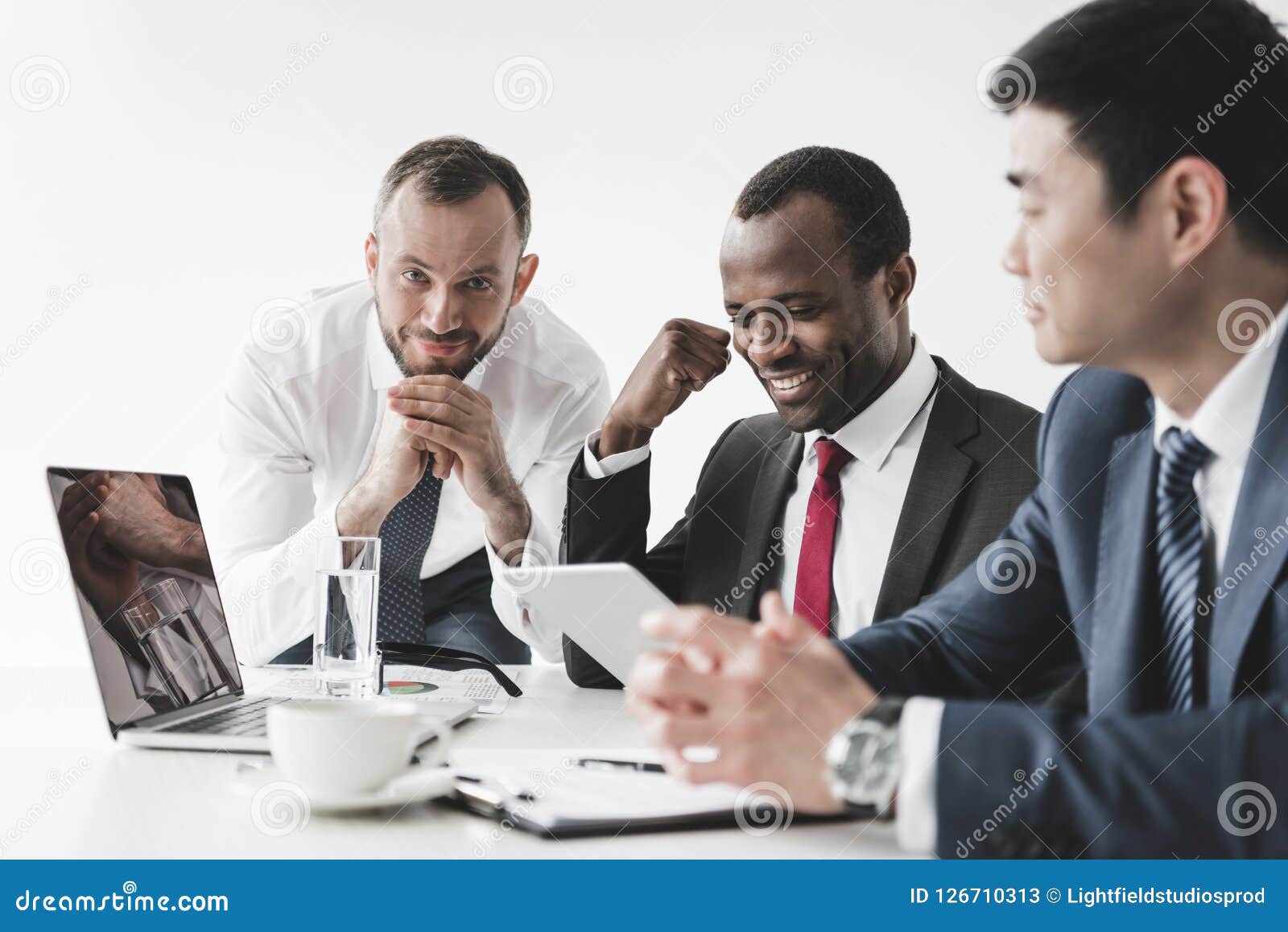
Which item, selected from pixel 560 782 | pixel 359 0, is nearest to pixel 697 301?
pixel 359 0

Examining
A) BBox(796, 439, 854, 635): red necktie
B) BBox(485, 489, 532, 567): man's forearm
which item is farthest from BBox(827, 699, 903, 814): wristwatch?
BBox(485, 489, 532, 567): man's forearm

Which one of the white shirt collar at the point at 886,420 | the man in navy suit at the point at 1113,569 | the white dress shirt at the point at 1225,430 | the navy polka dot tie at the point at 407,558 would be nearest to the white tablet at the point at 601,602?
the man in navy suit at the point at 1113,569

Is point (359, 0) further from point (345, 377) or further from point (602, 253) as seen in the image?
point (345, 377)

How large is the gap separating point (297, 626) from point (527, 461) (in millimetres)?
734

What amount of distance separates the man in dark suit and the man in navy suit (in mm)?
467

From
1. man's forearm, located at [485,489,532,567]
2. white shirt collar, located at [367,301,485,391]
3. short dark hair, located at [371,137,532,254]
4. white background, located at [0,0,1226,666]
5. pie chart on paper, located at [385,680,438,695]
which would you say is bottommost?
pie chart on paper, located at [385,680,438,695]

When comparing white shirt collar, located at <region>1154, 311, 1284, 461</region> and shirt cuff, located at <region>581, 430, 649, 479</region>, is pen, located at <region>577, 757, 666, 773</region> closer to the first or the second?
white shirt collar, located at <region>1154, 311, 1284, 461</region>

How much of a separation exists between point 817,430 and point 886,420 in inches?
5.5

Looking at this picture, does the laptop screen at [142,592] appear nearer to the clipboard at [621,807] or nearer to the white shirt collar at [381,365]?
the clipboard at [621,807]

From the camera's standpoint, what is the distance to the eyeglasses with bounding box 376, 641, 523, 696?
5.10ft

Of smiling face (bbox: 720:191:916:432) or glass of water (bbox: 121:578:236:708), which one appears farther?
smiling face (bbox: 720:191:916:432)

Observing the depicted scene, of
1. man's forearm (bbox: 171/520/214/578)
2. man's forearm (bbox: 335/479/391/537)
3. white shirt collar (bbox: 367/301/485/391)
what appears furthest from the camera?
white shirt collar (bbox: 367/301/485/391)

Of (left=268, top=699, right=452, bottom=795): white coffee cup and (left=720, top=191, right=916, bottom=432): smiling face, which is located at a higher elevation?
(left=720, top=191, right=916, bottom=432): smiling face

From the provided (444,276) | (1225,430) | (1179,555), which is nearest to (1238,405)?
(1225,430)
